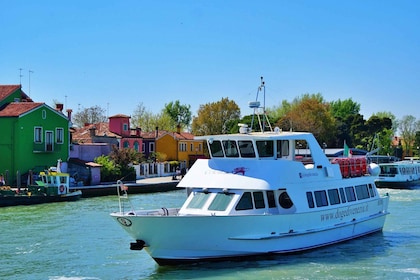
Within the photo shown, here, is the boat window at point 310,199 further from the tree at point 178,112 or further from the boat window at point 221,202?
the tree at point 178,112

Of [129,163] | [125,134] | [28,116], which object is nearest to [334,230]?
[28,116]

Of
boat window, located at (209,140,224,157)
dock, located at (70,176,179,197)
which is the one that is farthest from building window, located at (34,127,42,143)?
boat window, located at (209,140,224,157)

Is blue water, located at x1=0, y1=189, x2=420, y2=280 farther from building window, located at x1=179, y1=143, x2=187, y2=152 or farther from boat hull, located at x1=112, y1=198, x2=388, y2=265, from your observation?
building window, located at x1=179, y1=143, x2=187, y2=152

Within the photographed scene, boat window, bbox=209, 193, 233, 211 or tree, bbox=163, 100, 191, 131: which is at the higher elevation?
tree, bbox=163, 100, 191, 131

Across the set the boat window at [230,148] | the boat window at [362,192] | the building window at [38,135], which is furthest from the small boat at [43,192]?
the boat window at [362,192]

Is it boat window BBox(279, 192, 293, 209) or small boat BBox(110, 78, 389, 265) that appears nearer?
small boat BBox(110, 78, 389, 265)

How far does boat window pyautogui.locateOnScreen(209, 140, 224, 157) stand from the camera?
1880cm

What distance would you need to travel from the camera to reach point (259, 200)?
56.9 feet

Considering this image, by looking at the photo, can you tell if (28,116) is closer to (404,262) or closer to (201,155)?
(201,155)

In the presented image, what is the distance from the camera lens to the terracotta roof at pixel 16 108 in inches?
1725

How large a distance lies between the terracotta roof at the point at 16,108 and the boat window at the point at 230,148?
93.8 feet

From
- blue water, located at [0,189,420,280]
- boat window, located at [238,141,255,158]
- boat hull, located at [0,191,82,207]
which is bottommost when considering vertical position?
blue water, located at [0,189,420,280]

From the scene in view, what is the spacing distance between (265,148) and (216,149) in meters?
1.57

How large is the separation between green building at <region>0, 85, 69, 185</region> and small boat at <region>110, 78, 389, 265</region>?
1087 inches
